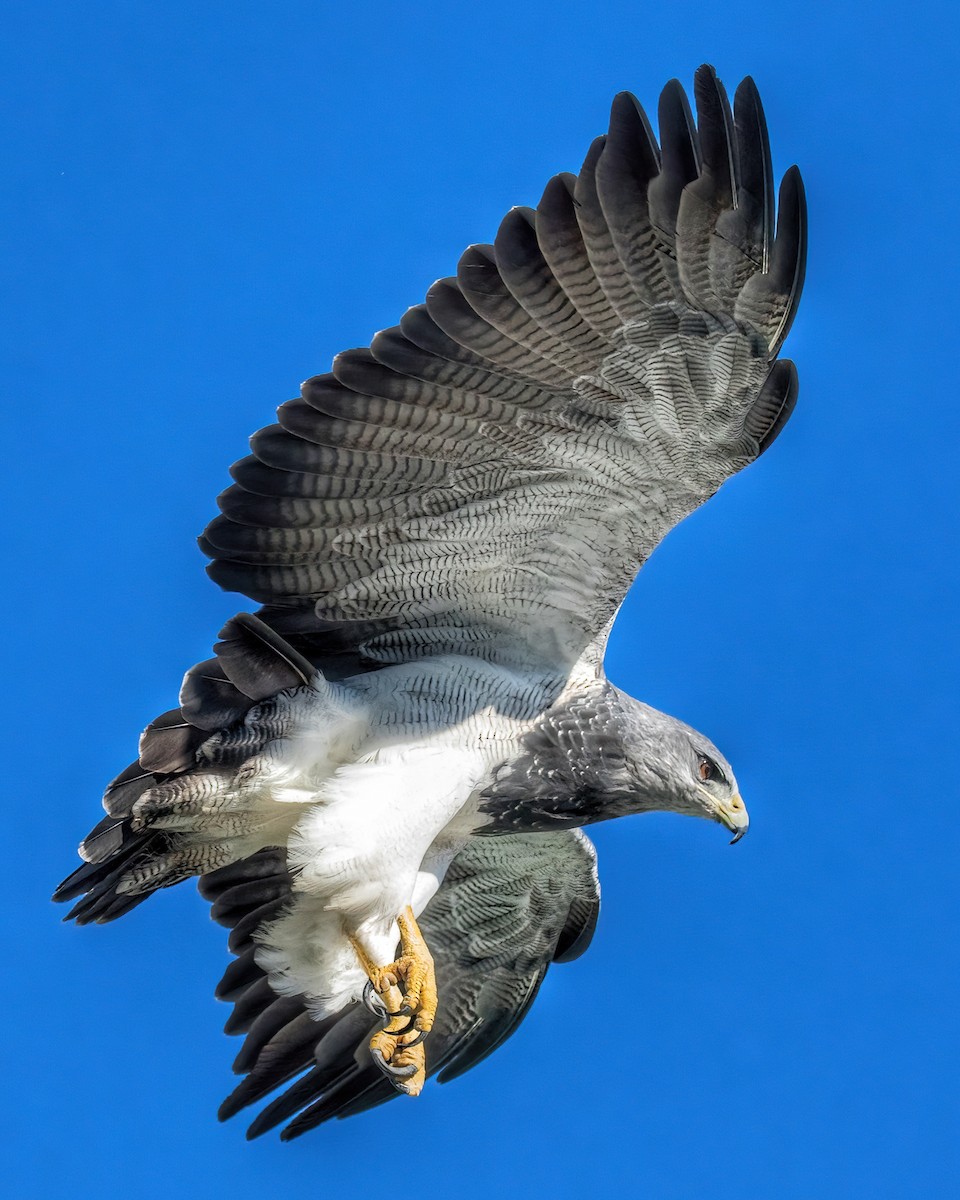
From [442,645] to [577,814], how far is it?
787mm

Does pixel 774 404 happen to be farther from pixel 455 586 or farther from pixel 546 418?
pixel 455 586

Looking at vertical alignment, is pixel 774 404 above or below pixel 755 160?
below

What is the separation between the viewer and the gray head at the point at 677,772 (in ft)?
20.8

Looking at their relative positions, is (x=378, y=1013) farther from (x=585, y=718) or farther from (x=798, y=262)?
(x=798, y=262)

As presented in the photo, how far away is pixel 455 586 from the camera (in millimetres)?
6273

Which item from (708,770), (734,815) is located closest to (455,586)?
(708,770)

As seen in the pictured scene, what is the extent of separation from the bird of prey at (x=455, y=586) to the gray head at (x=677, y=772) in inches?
0.4

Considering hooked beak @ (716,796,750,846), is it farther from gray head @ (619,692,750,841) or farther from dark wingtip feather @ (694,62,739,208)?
dark wingtip feather @ (694,62,739,208)

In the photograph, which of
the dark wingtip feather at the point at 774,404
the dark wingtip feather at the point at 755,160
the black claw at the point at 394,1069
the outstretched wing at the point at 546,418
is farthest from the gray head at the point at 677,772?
the dark wingtip feather at the point at 755,160

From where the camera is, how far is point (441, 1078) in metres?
7.26

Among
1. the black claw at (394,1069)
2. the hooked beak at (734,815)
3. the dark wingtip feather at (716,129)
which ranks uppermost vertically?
the dark wingtip feather at (716,129)

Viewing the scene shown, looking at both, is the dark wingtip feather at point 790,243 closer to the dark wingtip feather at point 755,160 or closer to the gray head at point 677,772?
the dark wingtip feather at point 755,160

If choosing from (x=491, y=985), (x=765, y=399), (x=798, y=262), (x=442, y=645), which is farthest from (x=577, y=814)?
(x=798, y=262)

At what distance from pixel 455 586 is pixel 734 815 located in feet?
4.29
